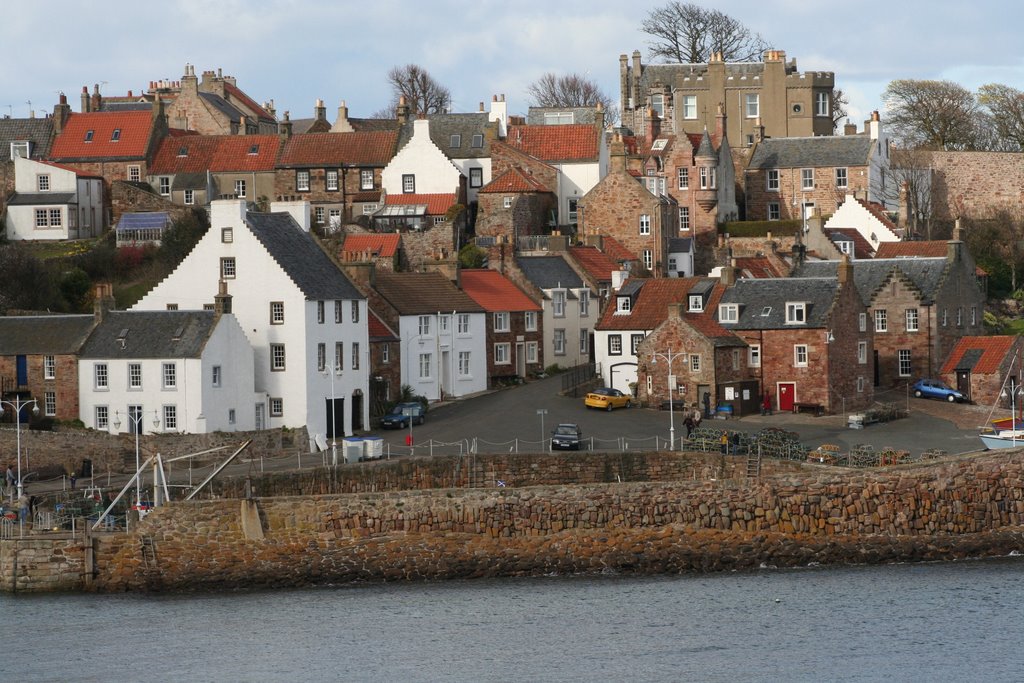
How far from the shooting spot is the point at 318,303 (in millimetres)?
62469

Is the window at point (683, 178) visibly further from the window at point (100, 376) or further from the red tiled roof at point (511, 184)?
the window at point (100, 376)

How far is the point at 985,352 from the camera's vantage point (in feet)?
237

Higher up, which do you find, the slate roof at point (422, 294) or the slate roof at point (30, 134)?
the slate roof at point (30, 134)

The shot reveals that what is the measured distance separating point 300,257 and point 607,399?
11.8 metres

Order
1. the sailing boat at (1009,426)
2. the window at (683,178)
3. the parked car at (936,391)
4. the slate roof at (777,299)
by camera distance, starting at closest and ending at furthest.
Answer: the sailing boat at (1009,426), the slate roof at (777,299), the parked car at (936,391), the window at (683,178)

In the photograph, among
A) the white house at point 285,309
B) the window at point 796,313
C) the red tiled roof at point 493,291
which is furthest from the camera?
the red tiled roof at point 493,291

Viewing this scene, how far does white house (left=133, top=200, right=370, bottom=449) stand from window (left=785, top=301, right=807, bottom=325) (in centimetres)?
1471

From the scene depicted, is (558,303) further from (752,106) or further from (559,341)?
(752,106)

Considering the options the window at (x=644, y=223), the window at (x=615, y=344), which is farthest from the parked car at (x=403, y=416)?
the window at (x=644, y=223)

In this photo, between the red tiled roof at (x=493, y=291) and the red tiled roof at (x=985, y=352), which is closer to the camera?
the red tiled roof at (x=985, y=352)

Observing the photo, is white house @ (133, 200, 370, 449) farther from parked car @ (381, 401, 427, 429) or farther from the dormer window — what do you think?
the dormer window

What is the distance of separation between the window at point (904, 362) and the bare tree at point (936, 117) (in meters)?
33.9

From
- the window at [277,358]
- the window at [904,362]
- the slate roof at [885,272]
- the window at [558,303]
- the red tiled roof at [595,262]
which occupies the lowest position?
the window at [904,362]

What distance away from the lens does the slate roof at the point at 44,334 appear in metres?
61.2
